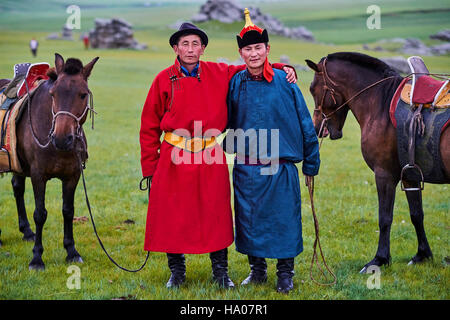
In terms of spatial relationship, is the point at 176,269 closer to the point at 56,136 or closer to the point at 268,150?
the point at 268,150

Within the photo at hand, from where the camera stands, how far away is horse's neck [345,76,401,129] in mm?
5227

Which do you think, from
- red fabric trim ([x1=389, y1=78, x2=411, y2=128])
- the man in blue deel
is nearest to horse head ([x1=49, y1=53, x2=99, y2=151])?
the man in blue deel

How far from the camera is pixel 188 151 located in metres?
4.43

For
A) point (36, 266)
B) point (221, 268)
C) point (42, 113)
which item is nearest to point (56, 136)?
point (42, 113)

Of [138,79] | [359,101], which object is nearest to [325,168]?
[359,101]

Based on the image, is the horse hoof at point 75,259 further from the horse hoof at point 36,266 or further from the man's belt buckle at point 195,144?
the man's belt buckle at point 195,144

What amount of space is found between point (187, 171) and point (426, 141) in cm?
240

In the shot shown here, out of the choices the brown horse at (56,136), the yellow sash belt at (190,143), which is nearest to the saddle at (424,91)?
the yellow sash belt at (190,143)

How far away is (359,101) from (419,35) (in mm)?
55332

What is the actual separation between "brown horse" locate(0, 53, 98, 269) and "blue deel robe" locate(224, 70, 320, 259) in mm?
1670

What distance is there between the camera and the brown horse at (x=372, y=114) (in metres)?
5.16

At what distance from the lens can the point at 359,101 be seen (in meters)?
5.44

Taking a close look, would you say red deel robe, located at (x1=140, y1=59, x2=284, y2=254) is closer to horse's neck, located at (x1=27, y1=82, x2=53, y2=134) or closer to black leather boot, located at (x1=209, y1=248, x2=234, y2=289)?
black leather boot, located at (x1=209, y1=248, x2=234, y2=289)
